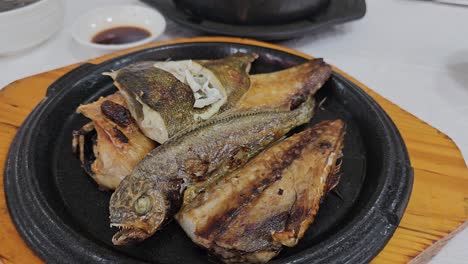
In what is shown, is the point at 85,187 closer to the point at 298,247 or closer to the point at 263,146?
the point at 263,146

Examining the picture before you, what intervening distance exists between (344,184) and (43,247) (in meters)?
0.92

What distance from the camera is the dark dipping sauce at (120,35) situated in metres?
2.24

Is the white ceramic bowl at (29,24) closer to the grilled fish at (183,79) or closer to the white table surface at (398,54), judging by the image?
the white table surface at (398,54)

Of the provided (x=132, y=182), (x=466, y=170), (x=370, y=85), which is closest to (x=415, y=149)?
(x=466, y=170)

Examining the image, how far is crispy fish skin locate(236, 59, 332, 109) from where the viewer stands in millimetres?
1533

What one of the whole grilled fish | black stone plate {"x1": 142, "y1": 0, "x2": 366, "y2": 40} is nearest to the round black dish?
black stone plate {"x1": 142, "y1": 0, "x2": 366, "y2": 40}

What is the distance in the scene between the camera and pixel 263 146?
1.41 m

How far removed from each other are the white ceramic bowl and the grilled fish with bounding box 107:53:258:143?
89 centimetres

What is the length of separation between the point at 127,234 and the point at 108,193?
0.84ft

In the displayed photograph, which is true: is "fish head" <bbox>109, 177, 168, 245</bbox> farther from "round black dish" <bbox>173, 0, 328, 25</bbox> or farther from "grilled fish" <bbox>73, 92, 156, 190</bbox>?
"round black dish" <bbox>173, 0, 328, 25</bbox>

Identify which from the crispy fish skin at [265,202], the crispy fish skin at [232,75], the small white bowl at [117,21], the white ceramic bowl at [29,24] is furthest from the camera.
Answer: the small white bowl at [117,21]

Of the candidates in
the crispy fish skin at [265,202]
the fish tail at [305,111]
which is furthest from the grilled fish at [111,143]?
the fish tail at [305,111]

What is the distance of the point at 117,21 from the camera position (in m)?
2.40

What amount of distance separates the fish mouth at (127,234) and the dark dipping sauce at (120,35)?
4.46 feet
